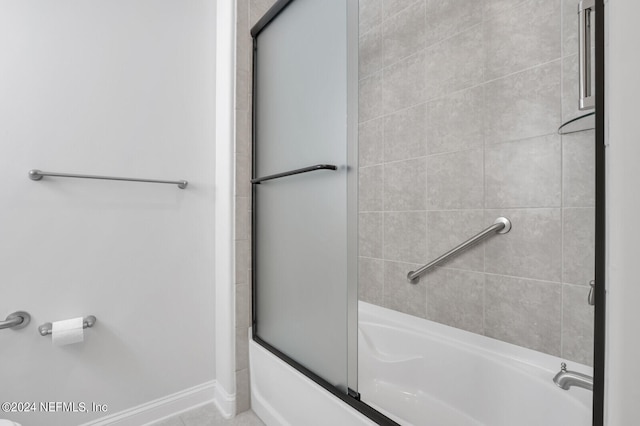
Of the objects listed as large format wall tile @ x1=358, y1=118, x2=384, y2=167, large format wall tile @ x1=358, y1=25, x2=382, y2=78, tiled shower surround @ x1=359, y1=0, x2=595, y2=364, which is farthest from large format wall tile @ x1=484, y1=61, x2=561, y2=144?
large format wall tile @ x1=358, y1=25, x2=382, y2=78

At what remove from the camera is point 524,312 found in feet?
3.90

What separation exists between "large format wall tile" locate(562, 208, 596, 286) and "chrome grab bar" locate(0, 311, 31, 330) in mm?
1966

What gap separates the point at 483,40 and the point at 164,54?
1426mm

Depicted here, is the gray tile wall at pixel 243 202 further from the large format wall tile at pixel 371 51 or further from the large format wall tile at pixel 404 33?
the large format wall tile at pixel 404 33

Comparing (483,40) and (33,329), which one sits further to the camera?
(483,40)

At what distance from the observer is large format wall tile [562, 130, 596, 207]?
1.04 meters

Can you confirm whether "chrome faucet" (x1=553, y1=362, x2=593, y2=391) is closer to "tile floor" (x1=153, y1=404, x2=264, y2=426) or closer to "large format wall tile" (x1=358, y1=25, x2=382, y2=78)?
"tile floor" (x1=153, y1=404, x2=264, y2=426)

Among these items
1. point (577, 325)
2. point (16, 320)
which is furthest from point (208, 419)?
point (577, 325)

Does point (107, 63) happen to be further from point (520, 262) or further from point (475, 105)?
point (520, 262)

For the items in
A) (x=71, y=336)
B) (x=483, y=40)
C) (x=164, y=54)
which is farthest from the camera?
(x=164, y=54)
